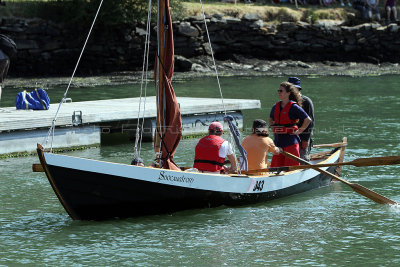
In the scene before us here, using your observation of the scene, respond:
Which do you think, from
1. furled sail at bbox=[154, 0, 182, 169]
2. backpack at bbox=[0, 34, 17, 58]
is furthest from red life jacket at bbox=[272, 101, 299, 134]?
backpack at bbox=[0, 34, 17, 58]

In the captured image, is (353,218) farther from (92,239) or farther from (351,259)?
(92,239)

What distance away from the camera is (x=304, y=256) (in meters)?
9.91

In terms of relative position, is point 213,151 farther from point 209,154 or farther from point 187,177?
point 187,177

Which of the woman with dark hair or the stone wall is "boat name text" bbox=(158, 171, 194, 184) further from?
the stone wall

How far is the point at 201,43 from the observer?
135 feet

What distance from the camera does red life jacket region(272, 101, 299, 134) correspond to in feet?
41.9

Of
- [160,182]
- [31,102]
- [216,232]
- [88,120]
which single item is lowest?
[216,232]

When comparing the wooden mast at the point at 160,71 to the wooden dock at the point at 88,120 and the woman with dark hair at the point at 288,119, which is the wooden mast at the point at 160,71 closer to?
the woman with dark hair at the point at 288,119

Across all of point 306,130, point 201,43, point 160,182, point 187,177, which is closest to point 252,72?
point 201,43

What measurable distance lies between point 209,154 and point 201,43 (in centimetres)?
2966

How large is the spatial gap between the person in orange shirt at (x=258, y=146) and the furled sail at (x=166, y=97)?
1.30 m

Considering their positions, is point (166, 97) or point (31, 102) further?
point (31, 102)

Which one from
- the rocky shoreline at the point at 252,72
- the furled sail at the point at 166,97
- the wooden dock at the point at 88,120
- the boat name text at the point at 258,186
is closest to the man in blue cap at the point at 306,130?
the boat name text at the point at 258,186

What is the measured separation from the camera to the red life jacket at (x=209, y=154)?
462 inches
